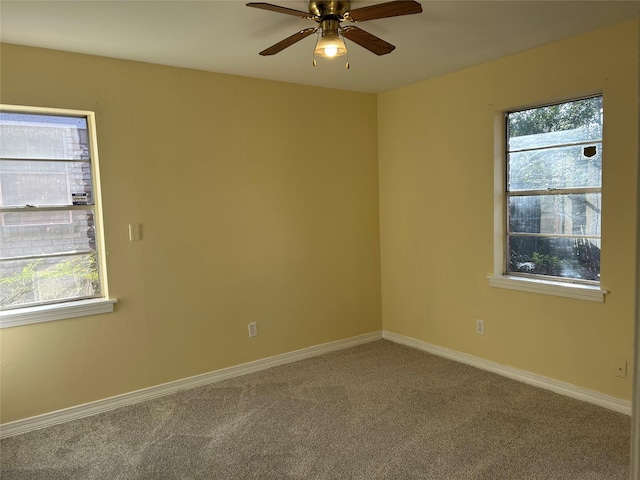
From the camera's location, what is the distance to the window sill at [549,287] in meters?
2.93

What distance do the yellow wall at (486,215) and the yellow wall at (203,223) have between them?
34 cm

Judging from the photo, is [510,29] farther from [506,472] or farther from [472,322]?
[506,472]

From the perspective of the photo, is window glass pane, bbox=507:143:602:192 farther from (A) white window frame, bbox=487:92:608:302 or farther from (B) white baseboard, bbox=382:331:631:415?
(B) white baseboard, bbox=382:331:631:415

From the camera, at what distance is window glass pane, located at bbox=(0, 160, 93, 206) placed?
9.38 feet

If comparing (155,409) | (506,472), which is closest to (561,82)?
(506,472)

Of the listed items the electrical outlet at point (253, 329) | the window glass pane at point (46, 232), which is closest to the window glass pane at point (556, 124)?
the electrical outlet at point (253, 329)

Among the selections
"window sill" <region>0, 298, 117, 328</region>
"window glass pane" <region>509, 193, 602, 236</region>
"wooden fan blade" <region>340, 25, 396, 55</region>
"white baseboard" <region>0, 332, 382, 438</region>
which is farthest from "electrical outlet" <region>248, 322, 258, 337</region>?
"wooden fan blade" <region>340, 25, 396, 55</region>

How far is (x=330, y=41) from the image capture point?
7.32 feet

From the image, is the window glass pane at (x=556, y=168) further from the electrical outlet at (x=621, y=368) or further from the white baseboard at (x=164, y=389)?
the white baseboard at (x=164, y=389)

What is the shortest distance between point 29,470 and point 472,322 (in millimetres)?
3210

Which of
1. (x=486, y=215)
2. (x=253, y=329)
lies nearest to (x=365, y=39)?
(x=486, y=215)

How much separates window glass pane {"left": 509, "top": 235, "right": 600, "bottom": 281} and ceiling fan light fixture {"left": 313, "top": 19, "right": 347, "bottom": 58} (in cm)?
210

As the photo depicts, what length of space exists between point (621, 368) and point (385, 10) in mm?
2606

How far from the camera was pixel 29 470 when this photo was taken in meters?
2.44
